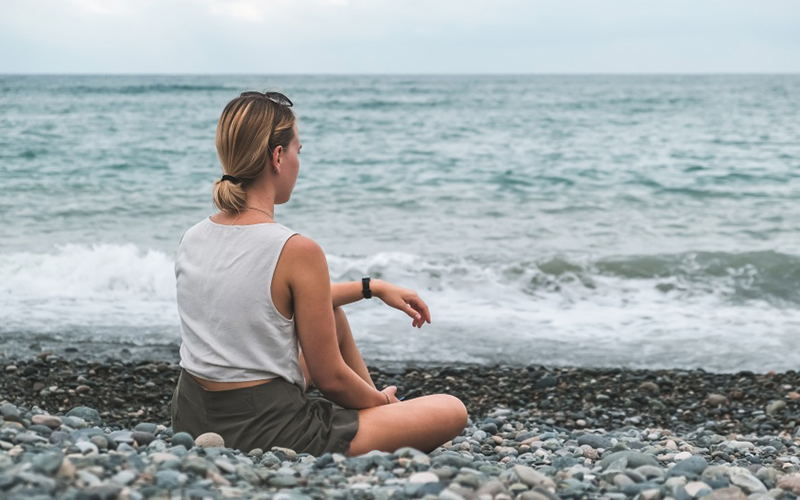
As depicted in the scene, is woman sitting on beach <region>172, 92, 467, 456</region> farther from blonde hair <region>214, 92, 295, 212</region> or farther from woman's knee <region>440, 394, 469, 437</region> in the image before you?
woman's knee <region>440, 394, 469, 437</region>

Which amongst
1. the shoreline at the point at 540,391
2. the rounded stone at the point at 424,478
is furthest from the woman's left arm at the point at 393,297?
the shoreline at the point at 540,391

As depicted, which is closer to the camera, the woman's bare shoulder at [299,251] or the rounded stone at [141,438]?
the woman's bare shoulder at [299,251]

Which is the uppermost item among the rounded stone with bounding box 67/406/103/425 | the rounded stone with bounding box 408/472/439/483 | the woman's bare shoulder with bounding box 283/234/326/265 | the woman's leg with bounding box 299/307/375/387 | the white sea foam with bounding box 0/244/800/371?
the woman's bare shoulder with bounding box 283/234/326/265

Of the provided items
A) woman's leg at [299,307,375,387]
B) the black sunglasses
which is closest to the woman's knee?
woman's leg at [299,307,375,387]

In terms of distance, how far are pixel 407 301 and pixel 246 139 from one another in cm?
92

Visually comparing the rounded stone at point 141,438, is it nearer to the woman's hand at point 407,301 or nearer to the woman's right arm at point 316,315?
the woman's right arm at point 316,315

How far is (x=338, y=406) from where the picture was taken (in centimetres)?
340

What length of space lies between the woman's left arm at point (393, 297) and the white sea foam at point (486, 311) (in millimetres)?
3365

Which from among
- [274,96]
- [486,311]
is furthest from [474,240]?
[274,96]

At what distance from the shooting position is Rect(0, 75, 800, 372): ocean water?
727 cm

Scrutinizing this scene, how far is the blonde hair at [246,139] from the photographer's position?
9.71ft

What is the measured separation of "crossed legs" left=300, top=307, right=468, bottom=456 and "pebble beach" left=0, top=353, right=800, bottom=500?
0.35ft

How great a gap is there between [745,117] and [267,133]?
119 feet

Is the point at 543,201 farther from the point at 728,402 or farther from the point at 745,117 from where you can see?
the point at 745,117
